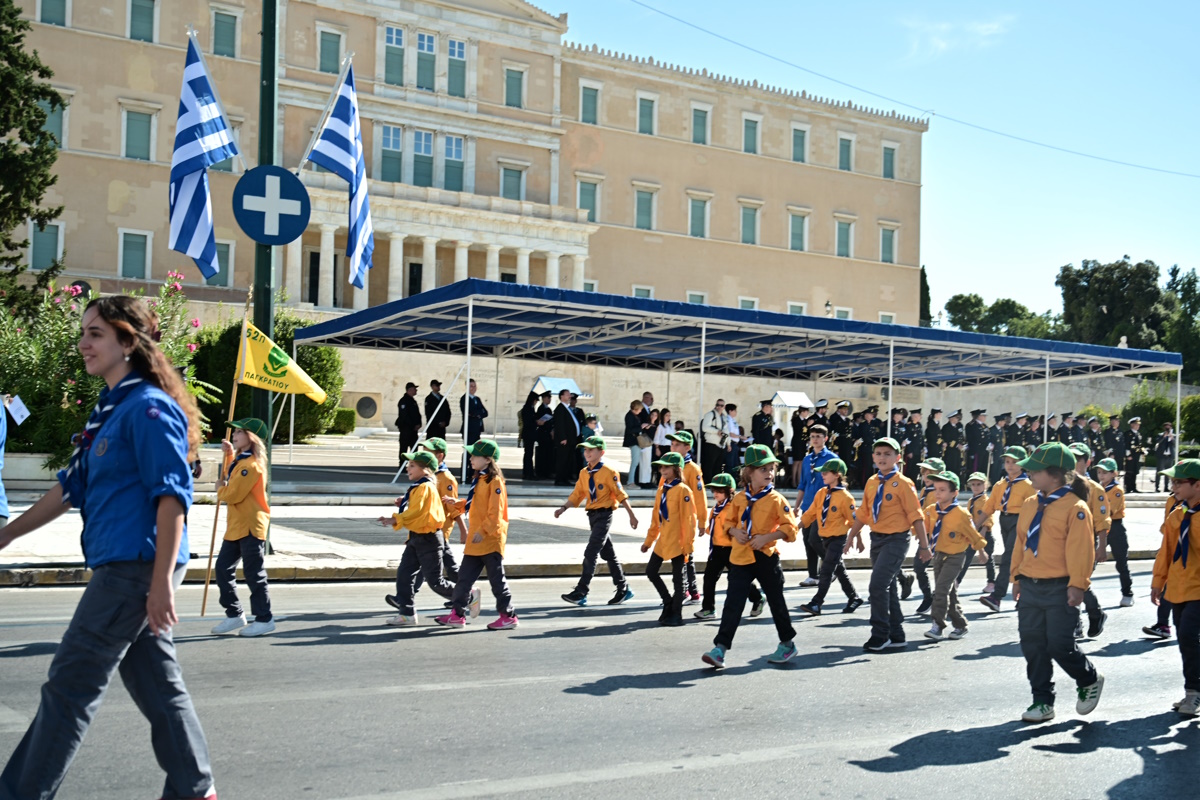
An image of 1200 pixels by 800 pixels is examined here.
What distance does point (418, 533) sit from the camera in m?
10.2

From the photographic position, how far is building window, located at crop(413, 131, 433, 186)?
55128mm

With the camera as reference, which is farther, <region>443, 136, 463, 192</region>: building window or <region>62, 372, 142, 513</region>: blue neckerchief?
<region>443, 136, 463, 192</region>: building window

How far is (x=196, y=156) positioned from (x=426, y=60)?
139 ft

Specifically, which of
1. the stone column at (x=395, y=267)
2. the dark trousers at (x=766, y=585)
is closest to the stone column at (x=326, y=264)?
the stone column at (x=395, y=267)

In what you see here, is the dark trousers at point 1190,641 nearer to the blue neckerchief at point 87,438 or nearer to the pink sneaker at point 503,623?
the pink sneaker at point 503,623

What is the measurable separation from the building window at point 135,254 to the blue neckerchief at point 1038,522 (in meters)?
47.3

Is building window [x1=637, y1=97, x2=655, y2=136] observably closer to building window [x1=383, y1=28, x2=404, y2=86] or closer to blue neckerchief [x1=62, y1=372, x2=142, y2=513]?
building window [x1=383, y1=28, x2=404, y2=86]

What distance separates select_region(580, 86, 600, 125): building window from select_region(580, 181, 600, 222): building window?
313 centimetres

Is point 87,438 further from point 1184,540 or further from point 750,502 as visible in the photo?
point 1184,540

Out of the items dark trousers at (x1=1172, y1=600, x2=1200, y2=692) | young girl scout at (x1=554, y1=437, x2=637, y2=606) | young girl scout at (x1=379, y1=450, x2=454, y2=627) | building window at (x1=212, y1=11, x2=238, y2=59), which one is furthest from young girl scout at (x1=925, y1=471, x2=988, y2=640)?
building window at (x1=212, y1=11, x2=238, y2=59)

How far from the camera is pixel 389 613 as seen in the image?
414 inches

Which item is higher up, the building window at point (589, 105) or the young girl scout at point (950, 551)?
the building window at point (589, 105)

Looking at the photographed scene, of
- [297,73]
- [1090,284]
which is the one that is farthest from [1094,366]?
[1090,284]

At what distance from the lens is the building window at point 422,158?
55128 millimetres
